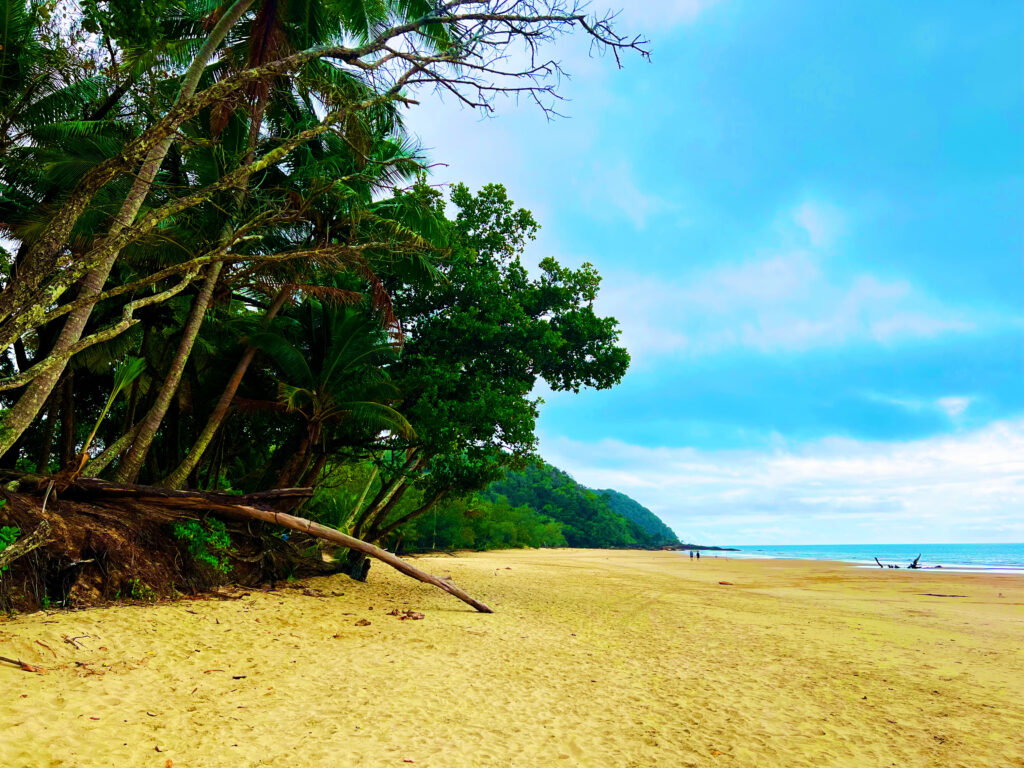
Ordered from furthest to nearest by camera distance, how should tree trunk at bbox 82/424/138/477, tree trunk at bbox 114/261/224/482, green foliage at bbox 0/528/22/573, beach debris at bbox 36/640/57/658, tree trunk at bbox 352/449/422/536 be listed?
1. tree trunk at bbox 352/449/422/536
2. tree trunk at bbox 114/261/224/482
3. tree trunk at bbox 82/424/138/477
4. green foliage at bbox 0/528/22/573
5. beach debris at bbox 36/640/57/658

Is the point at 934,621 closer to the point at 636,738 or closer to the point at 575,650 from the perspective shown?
the point at 575,650

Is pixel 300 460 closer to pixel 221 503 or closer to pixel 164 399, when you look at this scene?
pixel 221 503

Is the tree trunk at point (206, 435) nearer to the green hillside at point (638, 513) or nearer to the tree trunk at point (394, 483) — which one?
the tree trunk at point (394, 483)

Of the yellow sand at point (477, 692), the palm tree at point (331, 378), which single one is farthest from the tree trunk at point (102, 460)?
the palm tree at point (331, 378)

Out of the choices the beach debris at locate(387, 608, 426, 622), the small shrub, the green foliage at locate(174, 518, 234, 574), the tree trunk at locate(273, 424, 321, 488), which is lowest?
the beach debris at locate(387, 608, 426, 622)

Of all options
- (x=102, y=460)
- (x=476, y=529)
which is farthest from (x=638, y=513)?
(x=102, y=460)

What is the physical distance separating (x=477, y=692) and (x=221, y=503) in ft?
19.4

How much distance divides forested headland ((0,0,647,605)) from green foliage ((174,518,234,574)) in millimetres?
54

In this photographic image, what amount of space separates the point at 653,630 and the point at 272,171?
466 inches

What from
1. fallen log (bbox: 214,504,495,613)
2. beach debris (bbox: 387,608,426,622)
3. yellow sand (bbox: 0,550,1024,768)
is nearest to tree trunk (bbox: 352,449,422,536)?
fallen log (bbox: 214,504,495,613)

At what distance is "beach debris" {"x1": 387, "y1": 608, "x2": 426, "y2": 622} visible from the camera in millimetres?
9070

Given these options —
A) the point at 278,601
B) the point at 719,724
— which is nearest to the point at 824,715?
the point at 719,724

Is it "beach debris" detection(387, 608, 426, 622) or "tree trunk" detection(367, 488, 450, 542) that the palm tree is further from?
"beach debris" detection(387, 608, 426, 622)

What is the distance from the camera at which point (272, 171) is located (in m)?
12.0
